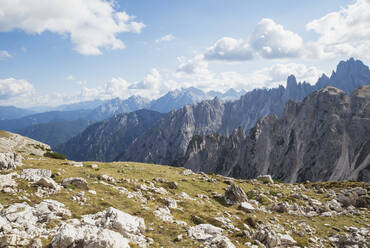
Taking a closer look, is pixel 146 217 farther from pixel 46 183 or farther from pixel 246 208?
pixel 246 208

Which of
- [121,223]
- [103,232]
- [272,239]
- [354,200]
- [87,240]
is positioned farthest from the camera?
[354,200]

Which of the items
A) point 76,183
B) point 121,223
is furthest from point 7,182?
point 121,223

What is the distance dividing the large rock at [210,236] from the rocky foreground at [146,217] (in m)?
0.07

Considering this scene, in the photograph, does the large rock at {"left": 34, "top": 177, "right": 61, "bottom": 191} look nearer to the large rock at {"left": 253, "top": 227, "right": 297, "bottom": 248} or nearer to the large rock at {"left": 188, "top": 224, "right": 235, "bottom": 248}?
the large rock at {"left": 188, "top": 224, "right": 235, "bottom": 248}

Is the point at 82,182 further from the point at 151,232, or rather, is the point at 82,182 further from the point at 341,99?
the point at 341,99

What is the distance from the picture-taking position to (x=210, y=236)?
1727cm

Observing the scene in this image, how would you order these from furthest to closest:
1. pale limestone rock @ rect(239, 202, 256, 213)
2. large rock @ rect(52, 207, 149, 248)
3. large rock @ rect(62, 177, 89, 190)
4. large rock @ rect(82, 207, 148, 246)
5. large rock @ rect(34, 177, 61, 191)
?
pale limestone rock @ rect(239, 202, 256, 213) < large rock @ rect(62, 177, 89, 190) < large rock @ rect(34, 177, 61, 191) < large rock @ rect(82, 207, 148, 246) < large rock @ rect(52, 207, 149, 248)

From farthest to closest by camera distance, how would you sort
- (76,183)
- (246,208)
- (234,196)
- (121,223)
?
1. (234,196)
2. (246,208)
3. (76,183)
4. (121,223)

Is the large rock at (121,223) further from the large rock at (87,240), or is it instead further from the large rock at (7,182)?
the large rock at (7,182)

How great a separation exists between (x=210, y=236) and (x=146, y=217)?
568cm

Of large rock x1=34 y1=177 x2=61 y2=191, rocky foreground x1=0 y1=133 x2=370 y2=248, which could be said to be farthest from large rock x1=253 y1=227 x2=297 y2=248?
large rock x1=34 y1=177 x2=61 y2=191

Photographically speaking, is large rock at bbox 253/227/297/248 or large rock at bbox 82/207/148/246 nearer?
large rock at bbox 82/207/148/246

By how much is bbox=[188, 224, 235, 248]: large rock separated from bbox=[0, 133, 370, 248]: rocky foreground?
68 mm

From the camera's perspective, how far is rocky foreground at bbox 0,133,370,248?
13.5 m
